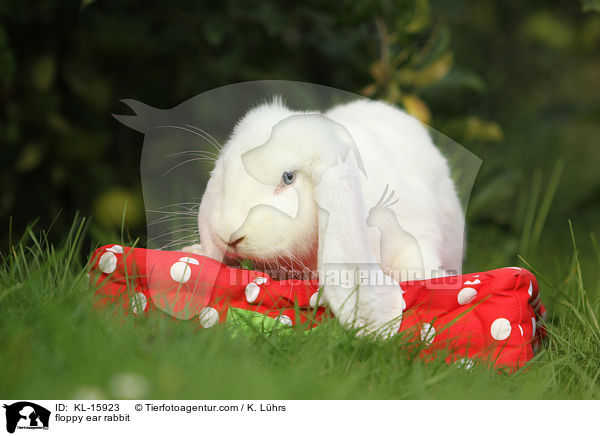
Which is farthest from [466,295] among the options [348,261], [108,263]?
[108,263]

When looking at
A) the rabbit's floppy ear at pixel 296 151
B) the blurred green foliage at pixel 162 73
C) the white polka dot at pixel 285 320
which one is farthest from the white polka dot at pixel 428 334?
the blurred green foliage at pixel 162 73

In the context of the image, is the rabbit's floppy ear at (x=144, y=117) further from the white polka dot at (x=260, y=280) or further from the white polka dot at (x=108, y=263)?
the white polka dot at (x=260, y=280)

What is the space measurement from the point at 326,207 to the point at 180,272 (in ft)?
1.36

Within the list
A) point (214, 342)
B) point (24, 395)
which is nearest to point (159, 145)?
point (214, 342)

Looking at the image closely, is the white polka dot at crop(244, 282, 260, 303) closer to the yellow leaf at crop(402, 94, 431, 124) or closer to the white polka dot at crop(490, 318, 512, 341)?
the white polka dot at crop(490, 318, 512, 341)

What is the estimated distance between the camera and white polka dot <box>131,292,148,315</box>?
1.64 m

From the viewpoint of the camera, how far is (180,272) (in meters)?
1.67

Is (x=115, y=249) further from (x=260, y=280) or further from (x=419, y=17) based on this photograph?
(x=419, y=17)

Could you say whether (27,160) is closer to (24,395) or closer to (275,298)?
(275,298)

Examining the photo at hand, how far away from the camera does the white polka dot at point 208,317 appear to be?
5.27 feet

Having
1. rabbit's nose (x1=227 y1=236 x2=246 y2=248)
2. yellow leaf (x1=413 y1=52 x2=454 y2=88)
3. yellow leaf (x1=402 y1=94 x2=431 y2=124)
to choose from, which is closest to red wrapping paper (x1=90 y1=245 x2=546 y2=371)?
rabbit's nose (x1=227 y1=236 x2=246 y2=248)

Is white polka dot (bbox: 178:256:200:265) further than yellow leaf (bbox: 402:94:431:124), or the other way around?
yellow leaf (bbox: 402:94:431:124)

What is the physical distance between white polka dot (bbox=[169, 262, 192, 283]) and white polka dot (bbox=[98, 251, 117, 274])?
0.17 metres
